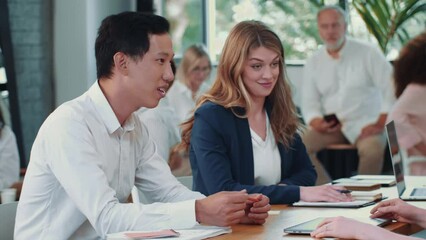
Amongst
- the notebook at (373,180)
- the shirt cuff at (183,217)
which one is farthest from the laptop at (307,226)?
the notebook at (373,180)

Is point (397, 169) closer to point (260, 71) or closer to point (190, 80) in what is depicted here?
point (260, 71)

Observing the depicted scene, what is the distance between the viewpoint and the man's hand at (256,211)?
10.7ft

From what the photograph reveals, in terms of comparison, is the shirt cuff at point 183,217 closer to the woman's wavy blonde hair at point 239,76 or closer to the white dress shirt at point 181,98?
the woman's wavy blonde hair at point 239,76

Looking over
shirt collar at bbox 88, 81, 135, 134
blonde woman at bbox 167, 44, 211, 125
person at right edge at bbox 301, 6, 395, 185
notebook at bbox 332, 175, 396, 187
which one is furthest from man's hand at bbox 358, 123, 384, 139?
shirt collar at bbox 88, 81, 135, 134

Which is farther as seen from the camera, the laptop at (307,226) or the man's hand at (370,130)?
the man's hand at (370,130)

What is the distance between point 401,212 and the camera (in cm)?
337

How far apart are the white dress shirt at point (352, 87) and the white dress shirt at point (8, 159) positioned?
9.41ft

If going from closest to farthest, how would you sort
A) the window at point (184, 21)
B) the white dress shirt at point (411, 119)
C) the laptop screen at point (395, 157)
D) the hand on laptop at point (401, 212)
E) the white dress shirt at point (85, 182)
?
the white dress shirt at point (85, 182), the hand on laptop at point (401, 212), the laptop screen at point (395, 157), the white dress shirt at point (411, 119), the window at point (184, 21)

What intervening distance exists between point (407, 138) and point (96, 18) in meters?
2.91

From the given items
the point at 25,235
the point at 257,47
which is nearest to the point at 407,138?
the point at 257,47

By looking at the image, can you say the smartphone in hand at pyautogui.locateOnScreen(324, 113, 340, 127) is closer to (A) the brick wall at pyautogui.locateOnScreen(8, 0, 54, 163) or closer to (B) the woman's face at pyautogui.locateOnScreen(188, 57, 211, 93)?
(B) the woman's face at pyautogui.locateOnScreen(188, 57, 211, 93)

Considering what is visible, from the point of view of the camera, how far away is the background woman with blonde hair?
4.03 m

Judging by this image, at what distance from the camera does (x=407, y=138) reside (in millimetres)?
5836

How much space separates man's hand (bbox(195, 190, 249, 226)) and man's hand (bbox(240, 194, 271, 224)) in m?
0.18
